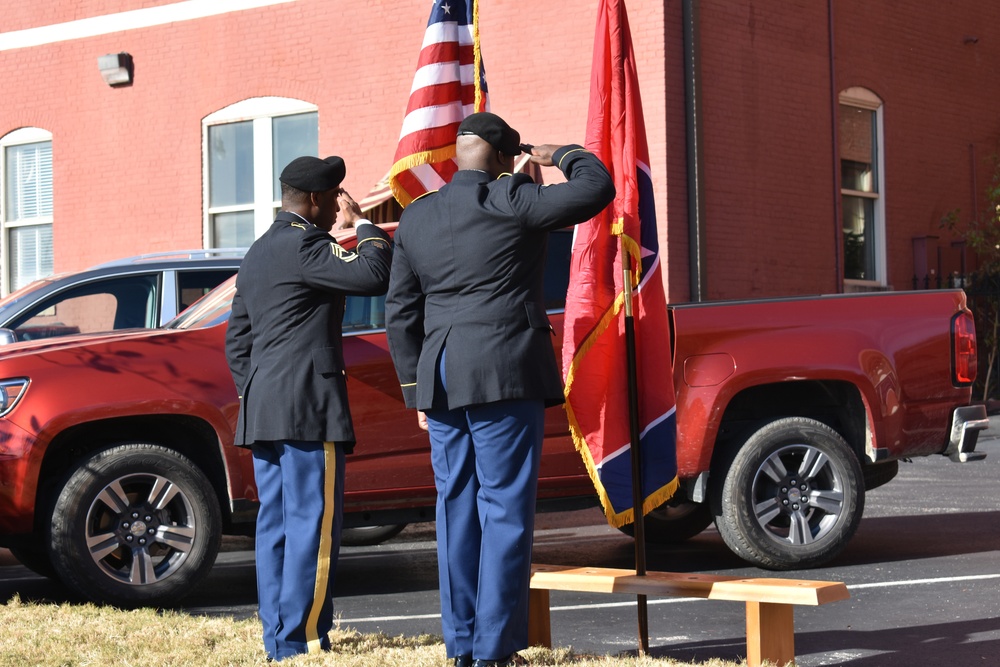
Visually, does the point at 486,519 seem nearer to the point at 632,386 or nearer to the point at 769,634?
the point at 632,386

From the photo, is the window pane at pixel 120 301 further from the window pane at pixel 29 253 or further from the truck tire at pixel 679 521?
the window pane at pixel 29 253

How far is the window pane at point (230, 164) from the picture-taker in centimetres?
1694

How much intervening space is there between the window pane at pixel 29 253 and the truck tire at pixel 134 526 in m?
12.0

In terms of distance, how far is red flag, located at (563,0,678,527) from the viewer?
19.0ft

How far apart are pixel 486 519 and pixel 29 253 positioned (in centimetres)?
1496

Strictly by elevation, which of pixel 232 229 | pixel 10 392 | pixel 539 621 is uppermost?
pixel 232 229

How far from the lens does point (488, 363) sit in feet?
16.5

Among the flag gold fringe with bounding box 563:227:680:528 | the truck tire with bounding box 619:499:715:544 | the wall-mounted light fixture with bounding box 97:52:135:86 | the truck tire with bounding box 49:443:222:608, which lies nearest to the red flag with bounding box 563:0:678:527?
the flag gold fringe with bounding box 563:227:680:528

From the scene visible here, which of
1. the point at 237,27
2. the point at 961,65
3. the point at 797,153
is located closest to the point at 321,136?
the point at 237,27

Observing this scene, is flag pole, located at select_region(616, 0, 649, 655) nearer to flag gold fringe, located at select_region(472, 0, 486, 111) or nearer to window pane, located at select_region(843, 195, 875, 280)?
flag gold fringe, located at select_region(472, 0, 486, 111)

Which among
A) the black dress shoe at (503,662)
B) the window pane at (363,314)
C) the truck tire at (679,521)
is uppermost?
the window pane at (363,314)

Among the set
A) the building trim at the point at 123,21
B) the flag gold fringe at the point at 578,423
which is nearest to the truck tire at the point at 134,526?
the flag gold fringe at the point at 578,423

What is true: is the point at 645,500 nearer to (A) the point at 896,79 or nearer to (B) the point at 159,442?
(B) the point at 159,442

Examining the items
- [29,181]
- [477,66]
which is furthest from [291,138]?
[477,66]
